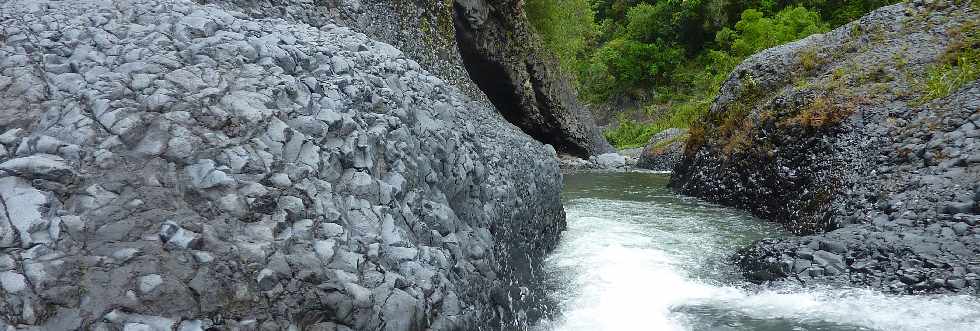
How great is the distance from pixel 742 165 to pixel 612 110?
26299 millimetres

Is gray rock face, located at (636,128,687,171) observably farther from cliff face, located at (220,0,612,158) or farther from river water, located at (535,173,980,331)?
river water, located at (535,173,980,331)

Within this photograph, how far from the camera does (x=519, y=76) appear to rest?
16.9 metres

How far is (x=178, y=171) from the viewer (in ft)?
10.4

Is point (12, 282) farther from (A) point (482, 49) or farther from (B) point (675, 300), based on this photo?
(A) point (482, 49)

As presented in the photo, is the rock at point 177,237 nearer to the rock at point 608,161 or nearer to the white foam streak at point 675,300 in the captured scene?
the white foam streak at point 675,300

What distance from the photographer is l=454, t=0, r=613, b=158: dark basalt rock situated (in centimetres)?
1490

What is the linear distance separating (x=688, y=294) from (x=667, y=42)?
32797 millimetres

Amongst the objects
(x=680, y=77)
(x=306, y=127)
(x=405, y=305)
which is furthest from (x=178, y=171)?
(x=680, y=77)

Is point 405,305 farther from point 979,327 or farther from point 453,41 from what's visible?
point 453,41

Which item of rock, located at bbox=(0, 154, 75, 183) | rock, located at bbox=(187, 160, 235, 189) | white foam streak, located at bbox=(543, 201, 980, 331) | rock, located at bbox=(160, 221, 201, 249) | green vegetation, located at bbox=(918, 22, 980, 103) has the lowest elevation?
white foam streak, located at bbox=(543, 201, 980, 331)

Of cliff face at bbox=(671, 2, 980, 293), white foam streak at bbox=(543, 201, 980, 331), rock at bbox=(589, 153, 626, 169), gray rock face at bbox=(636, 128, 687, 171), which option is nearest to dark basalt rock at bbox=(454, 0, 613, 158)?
rock at bbox=(589, 153, 626, 169)

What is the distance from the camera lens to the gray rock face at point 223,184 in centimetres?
272

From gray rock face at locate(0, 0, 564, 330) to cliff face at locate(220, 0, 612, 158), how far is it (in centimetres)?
138

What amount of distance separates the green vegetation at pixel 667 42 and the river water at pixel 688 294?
1507 centimetres
